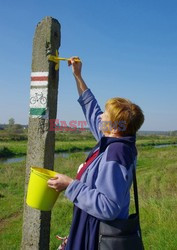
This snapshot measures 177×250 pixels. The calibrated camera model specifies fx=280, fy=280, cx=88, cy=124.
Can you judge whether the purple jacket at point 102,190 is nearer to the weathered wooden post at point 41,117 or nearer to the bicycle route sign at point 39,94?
the weathered wooden post at point 41,117

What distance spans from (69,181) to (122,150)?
0.38 m

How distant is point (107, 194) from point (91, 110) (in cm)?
93

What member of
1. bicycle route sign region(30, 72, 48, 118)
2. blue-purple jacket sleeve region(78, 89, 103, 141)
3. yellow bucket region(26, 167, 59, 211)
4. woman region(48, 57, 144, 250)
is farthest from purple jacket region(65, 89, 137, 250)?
bicycle route sign region(30, 72, 48, 118)

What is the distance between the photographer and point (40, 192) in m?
1.91

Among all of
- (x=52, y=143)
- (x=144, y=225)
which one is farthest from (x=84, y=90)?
(x=144, y=225)

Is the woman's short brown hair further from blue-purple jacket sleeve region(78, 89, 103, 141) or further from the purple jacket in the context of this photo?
blue-purple jacket sleeve region(78, 89, 103, 141)

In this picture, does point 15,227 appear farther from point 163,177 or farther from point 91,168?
point 163,177

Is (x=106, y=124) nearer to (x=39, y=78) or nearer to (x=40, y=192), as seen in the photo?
(x=40, y=192)

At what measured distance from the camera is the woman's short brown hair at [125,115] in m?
1.69

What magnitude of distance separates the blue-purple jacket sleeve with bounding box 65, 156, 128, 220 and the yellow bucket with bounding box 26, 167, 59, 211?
39 cm

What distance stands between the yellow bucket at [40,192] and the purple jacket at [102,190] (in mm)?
272

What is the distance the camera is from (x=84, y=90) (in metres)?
2.34

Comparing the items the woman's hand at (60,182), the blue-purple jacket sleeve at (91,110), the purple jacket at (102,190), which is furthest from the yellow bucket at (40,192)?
the blue-purple jacket sleeve at (91,110)

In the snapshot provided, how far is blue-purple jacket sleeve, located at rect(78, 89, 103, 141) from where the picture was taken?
226 centimetres
